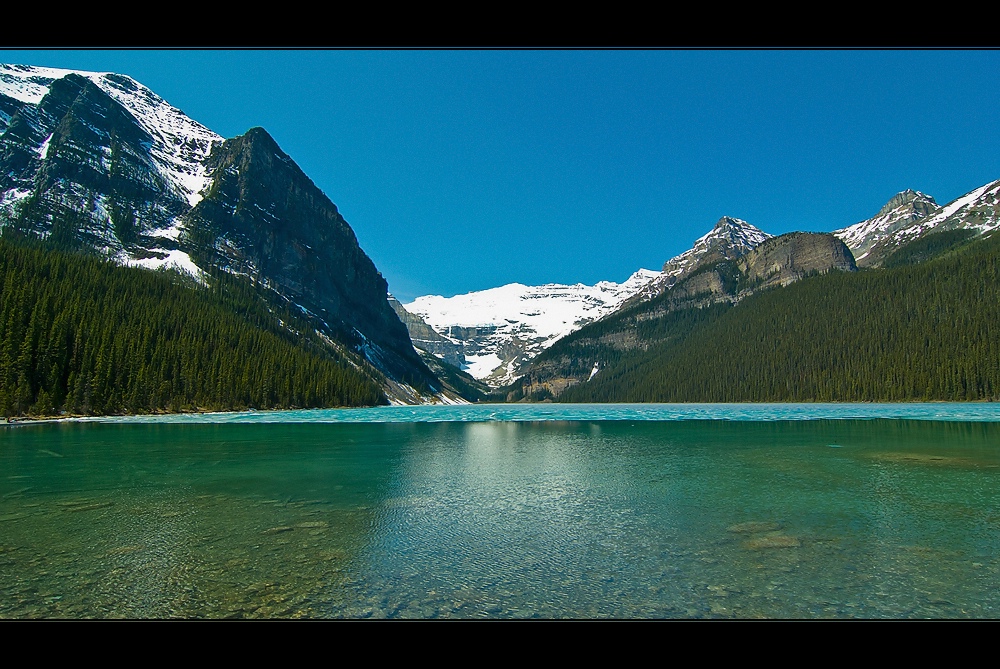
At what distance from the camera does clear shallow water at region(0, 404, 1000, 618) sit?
12414 millimetres

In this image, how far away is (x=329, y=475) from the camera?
3181cm

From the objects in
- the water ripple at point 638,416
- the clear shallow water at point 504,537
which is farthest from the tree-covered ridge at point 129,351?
the clear shallow water at point 504,537

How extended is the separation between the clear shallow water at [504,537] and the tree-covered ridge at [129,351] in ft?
192

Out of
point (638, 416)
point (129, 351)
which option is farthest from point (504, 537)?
point (129, 351)

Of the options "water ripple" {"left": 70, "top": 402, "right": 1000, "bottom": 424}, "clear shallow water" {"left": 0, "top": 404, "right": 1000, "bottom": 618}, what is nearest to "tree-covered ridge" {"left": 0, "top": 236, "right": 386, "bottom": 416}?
"water ripple" {"left": 70, "top": 402, "right": 1000, "bottom": 424}

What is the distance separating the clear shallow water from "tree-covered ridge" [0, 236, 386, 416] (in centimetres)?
5838

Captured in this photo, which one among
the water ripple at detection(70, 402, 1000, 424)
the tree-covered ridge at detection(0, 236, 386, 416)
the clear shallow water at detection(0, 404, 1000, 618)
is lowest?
the clear shallow water at detection(0, 404, 1000, 618)

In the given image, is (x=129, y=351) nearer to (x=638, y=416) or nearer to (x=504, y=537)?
(x=638, y=416)

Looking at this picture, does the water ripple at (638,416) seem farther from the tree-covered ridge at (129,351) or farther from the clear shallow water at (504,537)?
the clear shallow water at (504,537)

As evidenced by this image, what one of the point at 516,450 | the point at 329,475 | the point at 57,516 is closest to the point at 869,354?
the point at 516,450

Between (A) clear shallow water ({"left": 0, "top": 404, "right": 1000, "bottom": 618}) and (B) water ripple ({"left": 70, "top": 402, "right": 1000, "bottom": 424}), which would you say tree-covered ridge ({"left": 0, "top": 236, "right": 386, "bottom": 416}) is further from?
(A) clear shallow water ({"left": 0, "top": 404, "right": 1000, "bottom": 618})

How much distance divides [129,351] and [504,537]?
10792 centimetres

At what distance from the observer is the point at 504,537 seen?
17.9m

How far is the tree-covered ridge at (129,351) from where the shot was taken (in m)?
83.7
